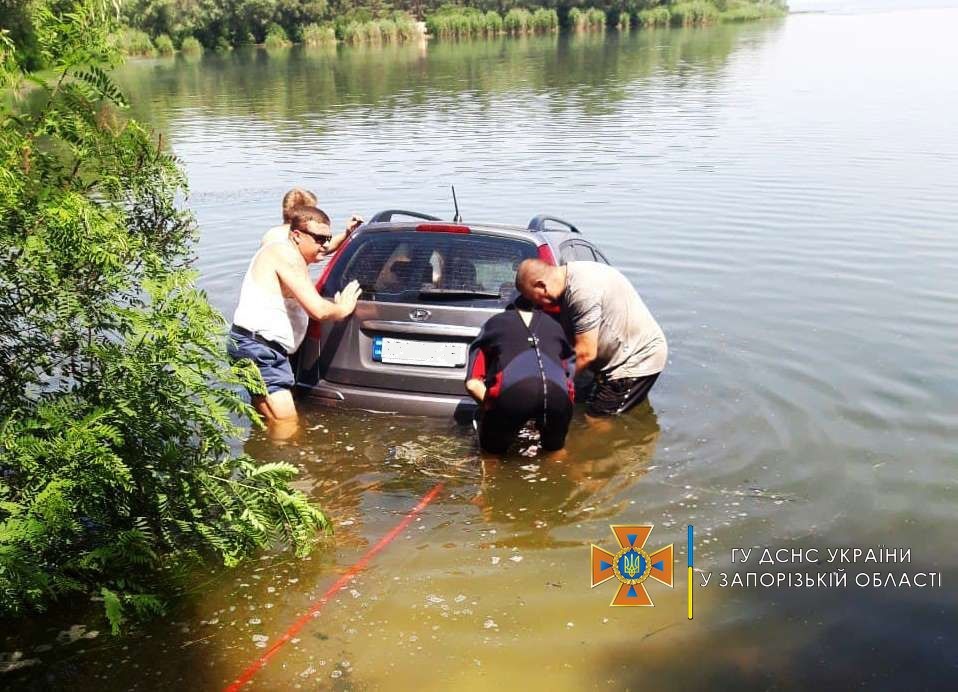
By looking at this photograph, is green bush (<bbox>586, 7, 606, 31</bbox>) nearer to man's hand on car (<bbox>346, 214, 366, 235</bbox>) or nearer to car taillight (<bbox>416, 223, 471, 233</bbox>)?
man's hand on car (<bbox>346, 214, 366, 235</bbox>)

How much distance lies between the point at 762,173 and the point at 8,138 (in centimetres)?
1565

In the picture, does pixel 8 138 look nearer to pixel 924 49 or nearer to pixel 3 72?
pixel 3 72

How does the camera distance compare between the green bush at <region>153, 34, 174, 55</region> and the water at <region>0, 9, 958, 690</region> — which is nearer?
the water at <region>0, 9, 958, 690</region>

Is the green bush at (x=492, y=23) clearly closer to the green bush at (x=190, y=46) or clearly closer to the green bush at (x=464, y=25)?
the green bush at (x=464, y=25)

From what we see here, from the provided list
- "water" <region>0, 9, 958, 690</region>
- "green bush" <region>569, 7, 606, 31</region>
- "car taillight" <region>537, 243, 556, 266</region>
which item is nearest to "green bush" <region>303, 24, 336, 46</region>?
"green bush" <region>569, 7, 606, 31</region>

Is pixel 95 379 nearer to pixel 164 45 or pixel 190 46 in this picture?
pixel 164 45

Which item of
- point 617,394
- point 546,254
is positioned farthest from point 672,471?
point 546,254

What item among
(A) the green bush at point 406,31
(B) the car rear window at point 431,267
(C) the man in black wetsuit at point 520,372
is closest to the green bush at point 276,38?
(A) the green bush at point 406,31

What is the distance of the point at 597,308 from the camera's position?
6055 mm

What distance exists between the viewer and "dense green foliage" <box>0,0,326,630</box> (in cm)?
416

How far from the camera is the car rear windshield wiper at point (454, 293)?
6.55 metres

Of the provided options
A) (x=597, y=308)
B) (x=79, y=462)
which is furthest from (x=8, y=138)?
(x=597, y=308)

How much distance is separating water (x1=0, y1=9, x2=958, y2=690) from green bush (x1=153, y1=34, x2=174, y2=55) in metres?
62.0

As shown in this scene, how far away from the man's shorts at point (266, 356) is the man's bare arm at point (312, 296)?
0.38 m
